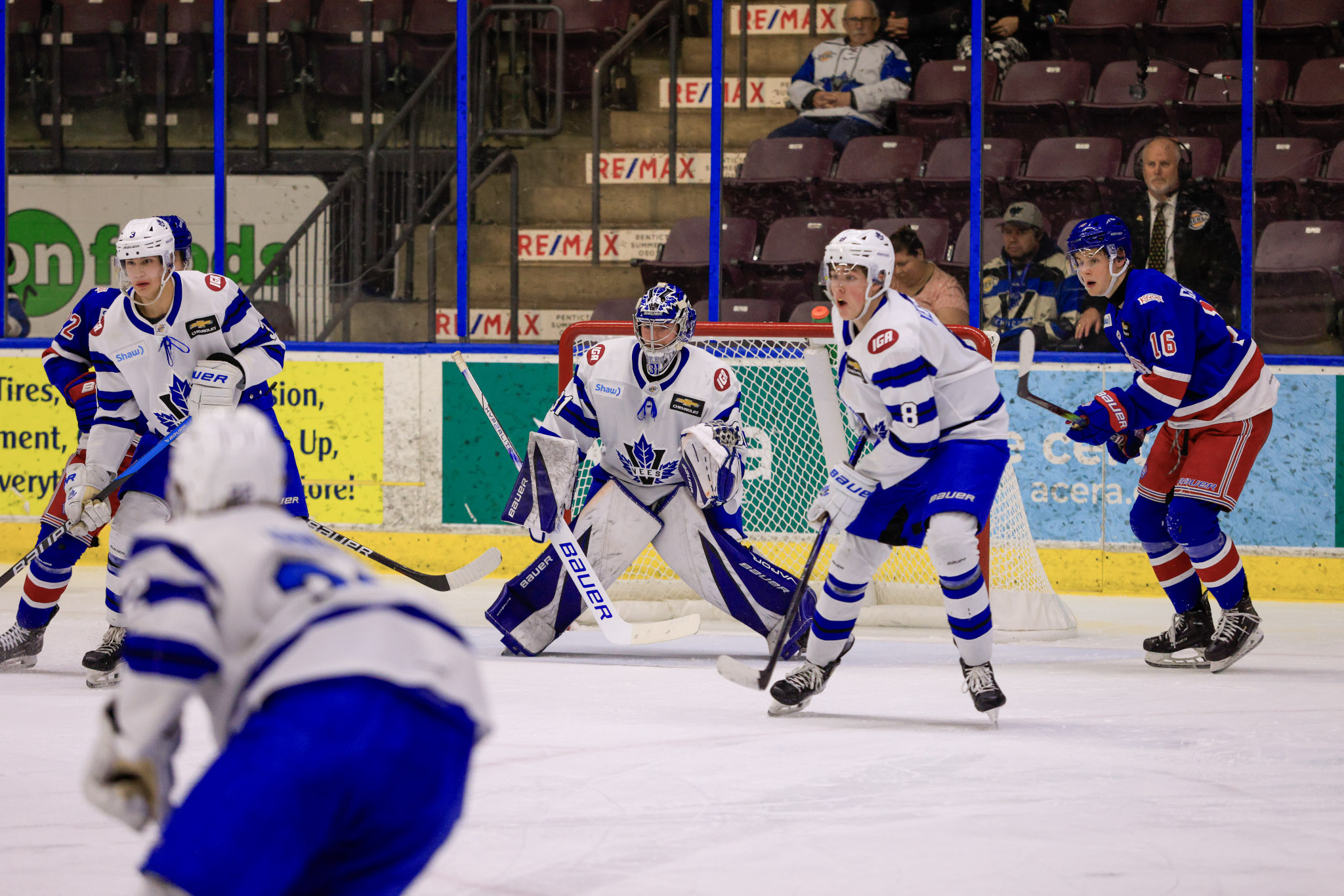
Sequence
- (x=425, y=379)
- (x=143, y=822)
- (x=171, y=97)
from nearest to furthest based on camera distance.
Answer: (x=143, y=822) < (x=425, y=379) < (x=171, y=97)

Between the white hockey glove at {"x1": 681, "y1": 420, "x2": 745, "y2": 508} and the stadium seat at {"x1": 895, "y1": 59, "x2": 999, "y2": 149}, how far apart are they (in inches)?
95.7

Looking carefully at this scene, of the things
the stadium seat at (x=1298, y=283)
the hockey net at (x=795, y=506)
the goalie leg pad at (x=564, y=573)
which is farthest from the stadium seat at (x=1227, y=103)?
the goalie leg pad at (x=564, y=573)

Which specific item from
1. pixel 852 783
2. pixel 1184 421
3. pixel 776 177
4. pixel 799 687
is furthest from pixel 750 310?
pixel 852 783

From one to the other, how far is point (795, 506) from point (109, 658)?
2.59m

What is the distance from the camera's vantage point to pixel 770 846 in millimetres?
2609

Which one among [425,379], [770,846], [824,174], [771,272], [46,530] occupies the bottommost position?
[770,846]

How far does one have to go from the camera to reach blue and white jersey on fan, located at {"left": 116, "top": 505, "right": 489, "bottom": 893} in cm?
141

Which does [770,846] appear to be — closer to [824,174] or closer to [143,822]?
[143,822]

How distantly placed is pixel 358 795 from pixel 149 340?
119 inches

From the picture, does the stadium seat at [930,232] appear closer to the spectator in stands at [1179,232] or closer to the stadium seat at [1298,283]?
the spectator in stands at [1179,232]

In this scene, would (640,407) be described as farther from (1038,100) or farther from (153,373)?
(1038,100)

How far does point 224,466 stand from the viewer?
1548 mm

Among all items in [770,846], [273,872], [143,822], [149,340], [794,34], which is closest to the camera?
[273,872]

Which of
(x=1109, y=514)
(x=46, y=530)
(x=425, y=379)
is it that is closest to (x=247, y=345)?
(x=46, y=530)
